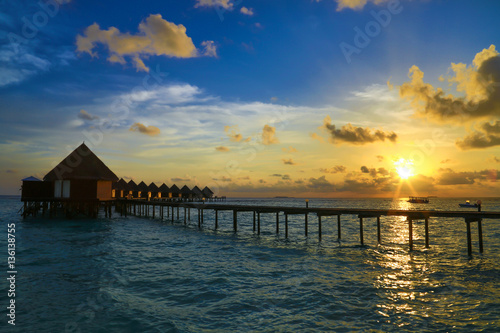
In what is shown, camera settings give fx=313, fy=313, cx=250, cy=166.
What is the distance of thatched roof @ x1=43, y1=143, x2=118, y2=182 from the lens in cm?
4025

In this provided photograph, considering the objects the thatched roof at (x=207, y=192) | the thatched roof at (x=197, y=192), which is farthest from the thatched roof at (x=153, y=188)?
the thatched roof at (x=207, y=192)

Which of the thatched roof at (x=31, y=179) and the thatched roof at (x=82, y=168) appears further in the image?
the thatched roof at (x=31, y=179)

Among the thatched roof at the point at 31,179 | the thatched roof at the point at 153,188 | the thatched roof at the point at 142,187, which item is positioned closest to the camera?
the thatched roof at the point at 31,179

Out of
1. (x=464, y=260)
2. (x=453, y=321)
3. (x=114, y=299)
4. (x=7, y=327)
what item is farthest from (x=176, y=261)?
(x=464, y=260)

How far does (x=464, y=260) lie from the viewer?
1941 cm

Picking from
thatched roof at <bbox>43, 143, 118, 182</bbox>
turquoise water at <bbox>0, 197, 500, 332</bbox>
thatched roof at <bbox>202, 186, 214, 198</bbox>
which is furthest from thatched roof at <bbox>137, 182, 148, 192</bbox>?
turquoise water at <bbox>0, 197, 500, 332</bbox>

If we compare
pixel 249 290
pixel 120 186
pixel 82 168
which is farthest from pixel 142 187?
pixel 249 290

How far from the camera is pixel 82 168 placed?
40.8 metres

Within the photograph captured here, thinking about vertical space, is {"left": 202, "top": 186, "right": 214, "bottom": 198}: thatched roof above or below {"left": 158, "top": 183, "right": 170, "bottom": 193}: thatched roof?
below

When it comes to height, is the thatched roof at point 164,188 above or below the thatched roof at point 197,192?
above

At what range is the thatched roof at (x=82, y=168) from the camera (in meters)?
40.2

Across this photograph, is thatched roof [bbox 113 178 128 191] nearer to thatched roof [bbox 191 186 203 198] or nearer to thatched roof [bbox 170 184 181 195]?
thatched roof [bbox 170 184 181 195]

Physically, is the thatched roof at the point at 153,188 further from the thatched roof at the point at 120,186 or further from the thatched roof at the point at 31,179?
the thatched roof at the point at 31,179

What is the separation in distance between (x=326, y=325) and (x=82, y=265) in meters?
12.8
